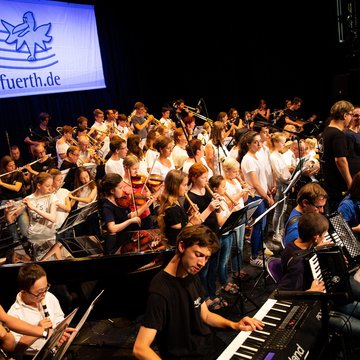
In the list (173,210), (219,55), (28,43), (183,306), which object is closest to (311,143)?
(173,210)

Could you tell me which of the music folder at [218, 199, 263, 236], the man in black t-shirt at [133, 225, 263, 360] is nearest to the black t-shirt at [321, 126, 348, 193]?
the music folder at [218, 199, 263, 236]

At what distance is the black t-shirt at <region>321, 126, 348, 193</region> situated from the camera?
19.5 ft

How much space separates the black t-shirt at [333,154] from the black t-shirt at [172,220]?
94.8 inches

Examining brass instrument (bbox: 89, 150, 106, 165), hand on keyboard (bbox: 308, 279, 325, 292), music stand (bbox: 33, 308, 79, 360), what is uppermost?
brass instrument (bbox: 89, 150, 106, 165)

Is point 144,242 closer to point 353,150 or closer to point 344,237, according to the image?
point 344,237

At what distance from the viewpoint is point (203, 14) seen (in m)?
16.4

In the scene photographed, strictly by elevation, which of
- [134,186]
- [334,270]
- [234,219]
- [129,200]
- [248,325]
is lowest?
[248,325]

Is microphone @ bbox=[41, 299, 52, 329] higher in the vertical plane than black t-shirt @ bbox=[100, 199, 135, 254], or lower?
lower

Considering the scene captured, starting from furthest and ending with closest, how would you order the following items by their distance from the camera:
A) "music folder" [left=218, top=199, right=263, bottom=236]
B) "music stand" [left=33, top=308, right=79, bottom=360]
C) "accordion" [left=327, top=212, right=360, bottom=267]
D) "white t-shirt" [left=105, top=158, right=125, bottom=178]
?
"white t-shirt" [left=105, top=158, right=125, bottom=178] → "music folder" [left=218, top=199, right=263, bottom=236] → "accordion" [left=327, top=212, right=360, bottom=267] → "music stand" [left=33, top=308, right=79, bottom=360]

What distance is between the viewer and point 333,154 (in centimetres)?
604

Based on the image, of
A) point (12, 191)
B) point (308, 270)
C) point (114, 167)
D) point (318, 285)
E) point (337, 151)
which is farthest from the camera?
point (12, 191)

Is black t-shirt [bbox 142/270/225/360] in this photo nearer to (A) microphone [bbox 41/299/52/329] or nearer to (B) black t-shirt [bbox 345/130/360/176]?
(A) microphone [bbox 41/299/52/329]

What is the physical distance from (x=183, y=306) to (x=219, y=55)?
1468cm

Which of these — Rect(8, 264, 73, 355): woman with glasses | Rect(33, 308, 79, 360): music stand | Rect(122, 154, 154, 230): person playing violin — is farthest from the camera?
Rect(122, 154, 154, 230): person playing violin
